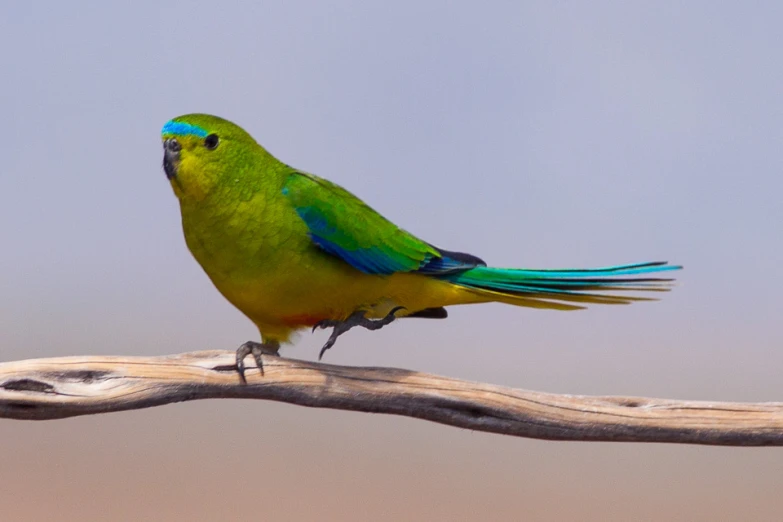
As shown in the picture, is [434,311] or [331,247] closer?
[331,247]

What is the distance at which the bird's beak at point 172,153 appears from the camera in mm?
2986

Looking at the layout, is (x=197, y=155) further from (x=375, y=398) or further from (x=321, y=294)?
(x=375, y=398)

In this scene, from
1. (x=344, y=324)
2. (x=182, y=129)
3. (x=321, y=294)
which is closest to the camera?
(x=182, y=129)

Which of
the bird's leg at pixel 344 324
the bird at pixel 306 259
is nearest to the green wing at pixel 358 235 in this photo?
the bird at pixel 306 259

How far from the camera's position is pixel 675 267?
128 inches

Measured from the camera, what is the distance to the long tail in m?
3.29

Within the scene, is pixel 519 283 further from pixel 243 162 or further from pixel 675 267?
pixel 243 162

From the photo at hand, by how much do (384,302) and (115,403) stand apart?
105 cm

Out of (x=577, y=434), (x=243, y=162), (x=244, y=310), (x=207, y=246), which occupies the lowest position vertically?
(x=577, y=434)


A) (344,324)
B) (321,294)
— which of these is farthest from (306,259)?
(344,324)

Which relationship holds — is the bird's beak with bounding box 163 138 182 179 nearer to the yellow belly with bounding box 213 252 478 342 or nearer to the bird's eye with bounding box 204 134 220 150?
the bird's eye with bounding box 204 134 220 150

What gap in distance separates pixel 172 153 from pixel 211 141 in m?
0.14

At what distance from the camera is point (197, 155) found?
3002 millimetres

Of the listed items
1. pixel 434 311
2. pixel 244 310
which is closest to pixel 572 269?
pixel 434 311
